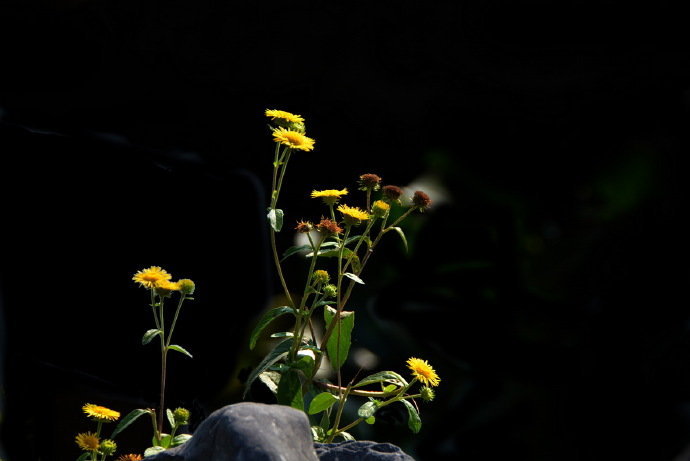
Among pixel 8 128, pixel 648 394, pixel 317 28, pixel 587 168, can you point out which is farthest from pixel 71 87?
pixel 648 394

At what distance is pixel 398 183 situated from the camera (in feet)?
7.83

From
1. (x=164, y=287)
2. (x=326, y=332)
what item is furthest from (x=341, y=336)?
(x=164, y=287)

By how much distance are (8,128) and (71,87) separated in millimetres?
179

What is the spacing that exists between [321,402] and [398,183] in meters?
0.69

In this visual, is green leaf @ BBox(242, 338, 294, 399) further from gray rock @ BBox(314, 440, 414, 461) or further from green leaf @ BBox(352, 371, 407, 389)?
gray rock @ BBox(314, 440, 414, 461)

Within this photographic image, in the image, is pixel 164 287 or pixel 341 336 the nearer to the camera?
pixel 164 287

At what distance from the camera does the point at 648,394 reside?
2303 mm

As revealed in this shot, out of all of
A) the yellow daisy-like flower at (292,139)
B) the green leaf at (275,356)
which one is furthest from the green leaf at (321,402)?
the yellow daisy-like flower at (292,139)

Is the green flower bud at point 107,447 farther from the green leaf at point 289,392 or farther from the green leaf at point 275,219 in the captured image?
the green leaf at point 275,219

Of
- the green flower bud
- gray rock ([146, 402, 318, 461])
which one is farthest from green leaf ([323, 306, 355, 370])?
gray rock ([146, 402, 318, 461])

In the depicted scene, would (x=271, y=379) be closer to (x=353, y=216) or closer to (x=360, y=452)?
(x=353, y=216)

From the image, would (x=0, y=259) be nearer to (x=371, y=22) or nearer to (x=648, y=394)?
(x=371, y=22)

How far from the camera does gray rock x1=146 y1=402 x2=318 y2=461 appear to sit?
123cm

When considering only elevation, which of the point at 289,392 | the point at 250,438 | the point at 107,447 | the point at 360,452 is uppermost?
the point at 250,438
